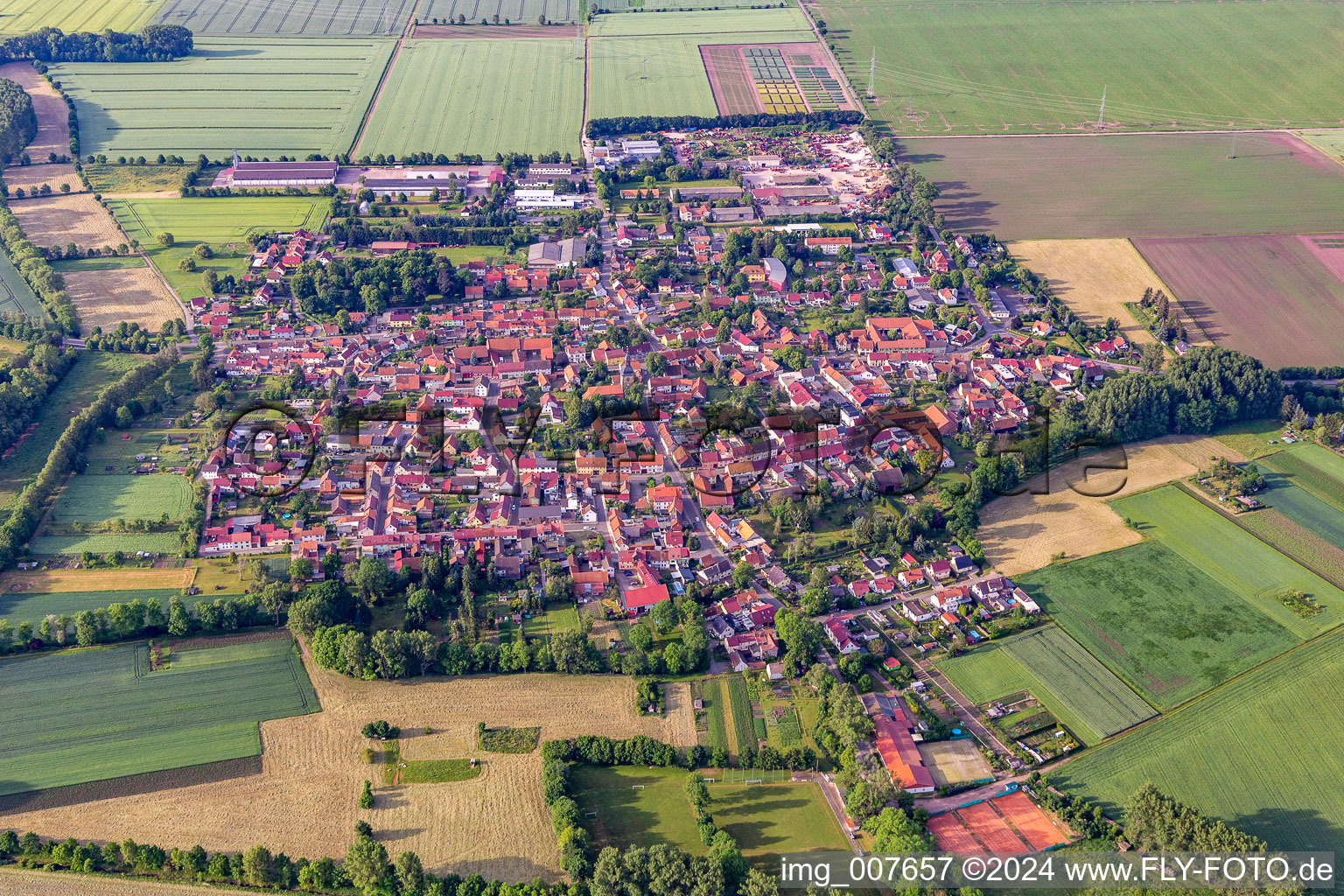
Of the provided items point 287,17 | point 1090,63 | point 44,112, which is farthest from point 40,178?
point 1090,63

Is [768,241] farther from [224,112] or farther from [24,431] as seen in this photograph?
[224,112]

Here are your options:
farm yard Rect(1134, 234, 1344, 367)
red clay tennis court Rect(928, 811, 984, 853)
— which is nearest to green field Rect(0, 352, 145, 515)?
red clay tennis court Rect(928, 811, 984, 853)

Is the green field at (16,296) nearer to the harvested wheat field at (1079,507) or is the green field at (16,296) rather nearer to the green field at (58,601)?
the green field at (58,601)

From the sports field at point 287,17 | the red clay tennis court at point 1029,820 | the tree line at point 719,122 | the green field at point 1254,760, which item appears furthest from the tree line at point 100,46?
the green field at point 1254,760

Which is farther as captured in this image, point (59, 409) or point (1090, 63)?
A: point (1090, 63)

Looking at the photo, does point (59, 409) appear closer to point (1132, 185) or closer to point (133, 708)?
point (133, 708)

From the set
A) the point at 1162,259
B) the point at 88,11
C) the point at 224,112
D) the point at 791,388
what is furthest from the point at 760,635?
the point at 88,11
